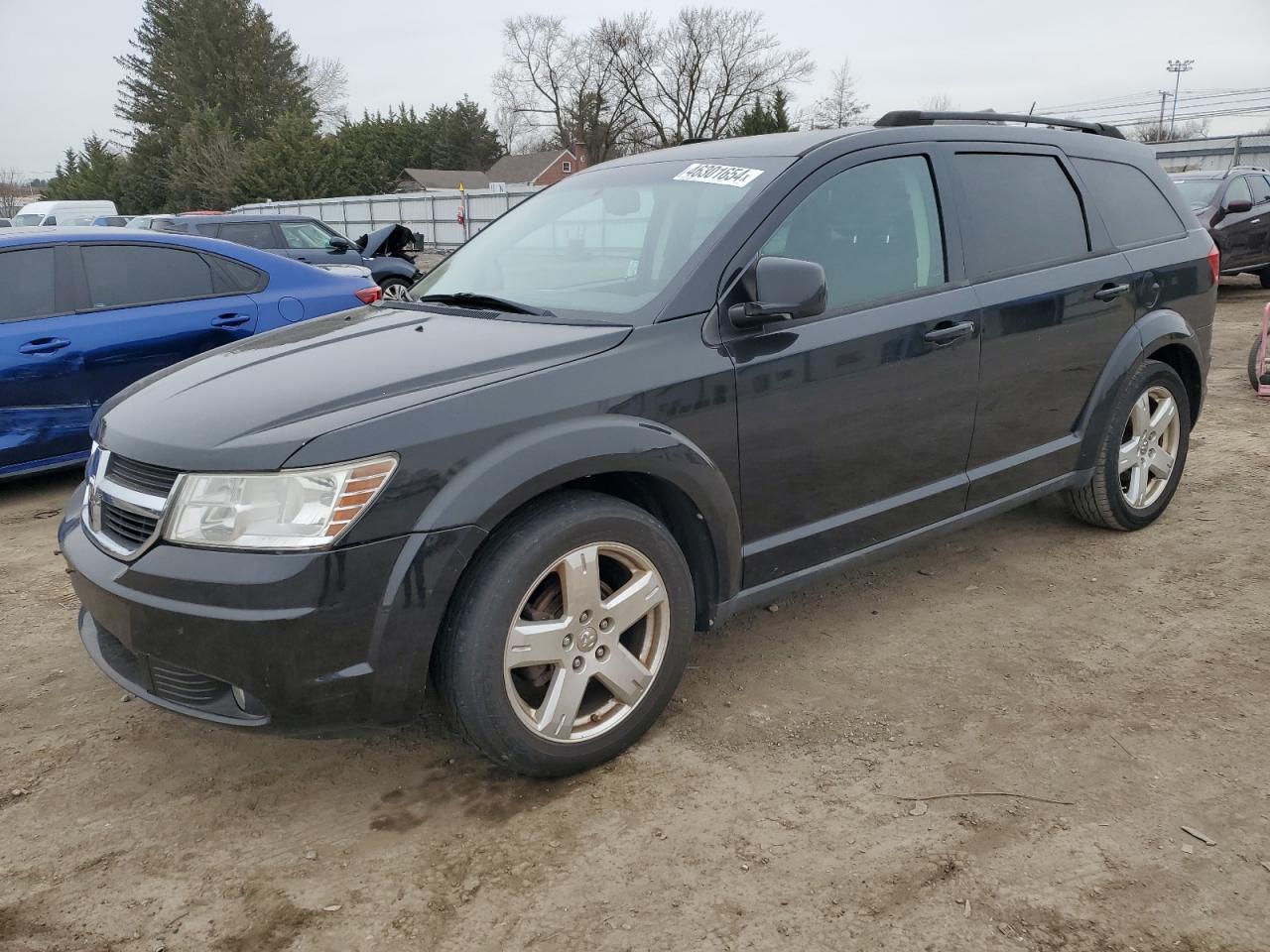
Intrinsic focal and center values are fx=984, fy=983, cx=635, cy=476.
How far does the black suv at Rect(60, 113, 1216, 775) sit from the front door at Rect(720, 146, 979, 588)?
11mm

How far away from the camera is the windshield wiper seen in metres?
3.14

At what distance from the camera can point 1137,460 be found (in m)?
4.43

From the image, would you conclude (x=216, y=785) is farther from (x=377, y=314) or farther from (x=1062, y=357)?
(x=1062, y=357)

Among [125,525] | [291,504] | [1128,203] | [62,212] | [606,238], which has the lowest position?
[125,525]

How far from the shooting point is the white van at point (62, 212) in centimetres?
2845

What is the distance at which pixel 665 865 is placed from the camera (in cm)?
239

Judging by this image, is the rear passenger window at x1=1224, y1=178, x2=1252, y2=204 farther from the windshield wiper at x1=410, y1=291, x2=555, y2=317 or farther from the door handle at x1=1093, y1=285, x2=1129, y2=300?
the windshield wiper at x1=410, y1=291, x2=555, y2=317

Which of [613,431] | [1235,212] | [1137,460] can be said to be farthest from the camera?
[1235,212]

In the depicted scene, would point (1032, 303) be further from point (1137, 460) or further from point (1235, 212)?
point (1235, 212)

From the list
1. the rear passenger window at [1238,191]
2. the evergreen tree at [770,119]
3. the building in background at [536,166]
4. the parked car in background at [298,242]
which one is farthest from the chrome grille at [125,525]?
the building in background at [536,166]

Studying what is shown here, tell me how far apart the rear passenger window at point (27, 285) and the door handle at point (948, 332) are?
466 cm

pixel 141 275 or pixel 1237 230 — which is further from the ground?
pixel 1237 230

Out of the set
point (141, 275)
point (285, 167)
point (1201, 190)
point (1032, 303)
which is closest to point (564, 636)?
point (1032, 303)

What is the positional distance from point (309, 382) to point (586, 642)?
3.34ft
